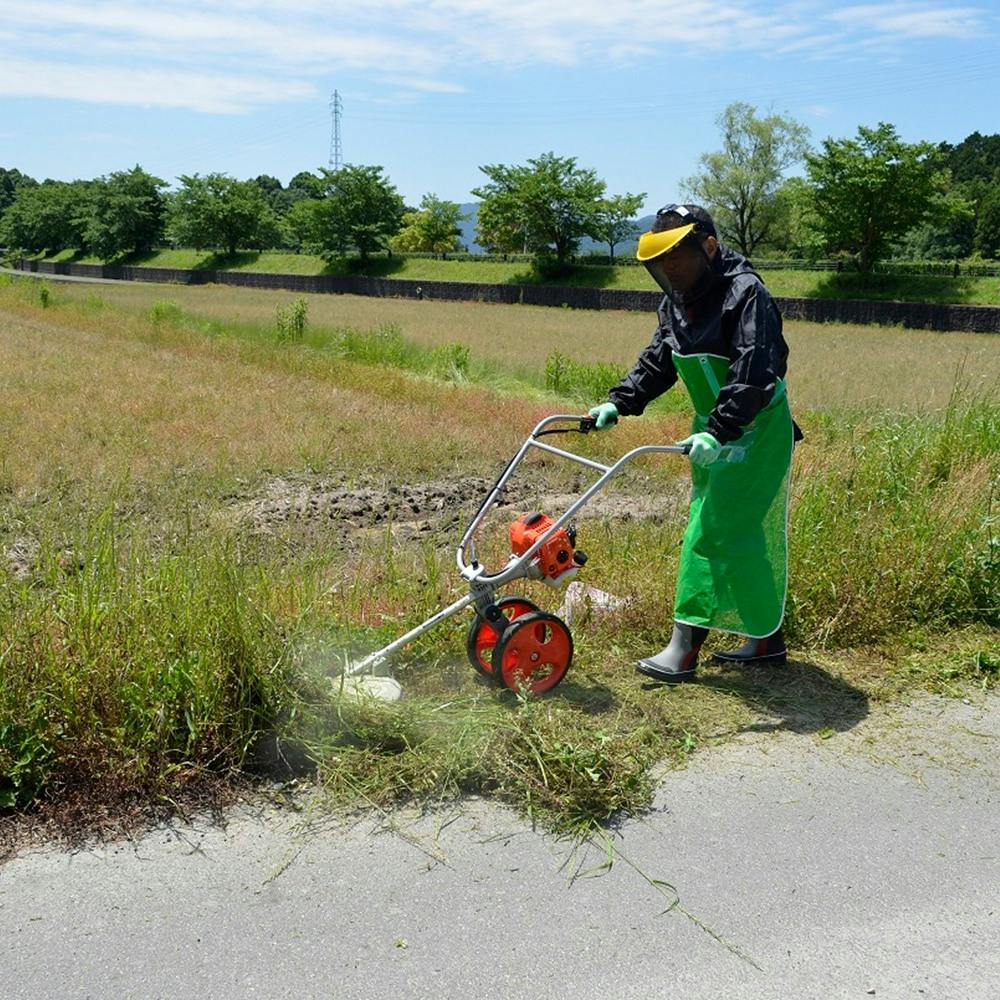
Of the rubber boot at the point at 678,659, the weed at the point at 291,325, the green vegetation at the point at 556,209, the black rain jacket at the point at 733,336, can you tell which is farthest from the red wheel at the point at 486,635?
the green vegetation at the point at 556,209

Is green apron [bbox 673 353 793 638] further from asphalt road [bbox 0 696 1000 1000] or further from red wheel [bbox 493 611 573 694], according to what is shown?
asphalt road [bbox 0 696 1000 1000]

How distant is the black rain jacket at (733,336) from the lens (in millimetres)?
3744

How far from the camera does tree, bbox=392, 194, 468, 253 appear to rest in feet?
222

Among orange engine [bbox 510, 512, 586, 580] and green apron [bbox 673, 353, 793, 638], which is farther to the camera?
green apron [bbox 673, 353, 793, 638]

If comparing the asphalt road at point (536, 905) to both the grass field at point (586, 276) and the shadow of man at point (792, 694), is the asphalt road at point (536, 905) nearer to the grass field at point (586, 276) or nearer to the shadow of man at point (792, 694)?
the shadow of man at point (792, 694)

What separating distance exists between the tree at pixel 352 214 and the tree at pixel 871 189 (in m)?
28.0

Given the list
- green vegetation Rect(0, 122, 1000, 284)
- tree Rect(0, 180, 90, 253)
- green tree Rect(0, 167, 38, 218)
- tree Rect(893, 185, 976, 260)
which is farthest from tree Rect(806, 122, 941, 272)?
green tree Rect(0, 167, 38, 218)

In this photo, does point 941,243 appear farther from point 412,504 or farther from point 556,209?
point 412,504

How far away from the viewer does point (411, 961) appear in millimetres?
2449

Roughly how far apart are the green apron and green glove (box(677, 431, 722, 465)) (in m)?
0.24

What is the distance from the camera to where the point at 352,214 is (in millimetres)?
60156

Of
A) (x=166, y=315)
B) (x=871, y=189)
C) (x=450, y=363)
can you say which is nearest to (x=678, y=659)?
(x=450, y=363)

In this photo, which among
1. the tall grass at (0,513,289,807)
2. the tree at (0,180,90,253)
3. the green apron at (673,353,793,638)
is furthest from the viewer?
the tree at (0,180,90,253)

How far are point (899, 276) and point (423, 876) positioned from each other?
135 feet
